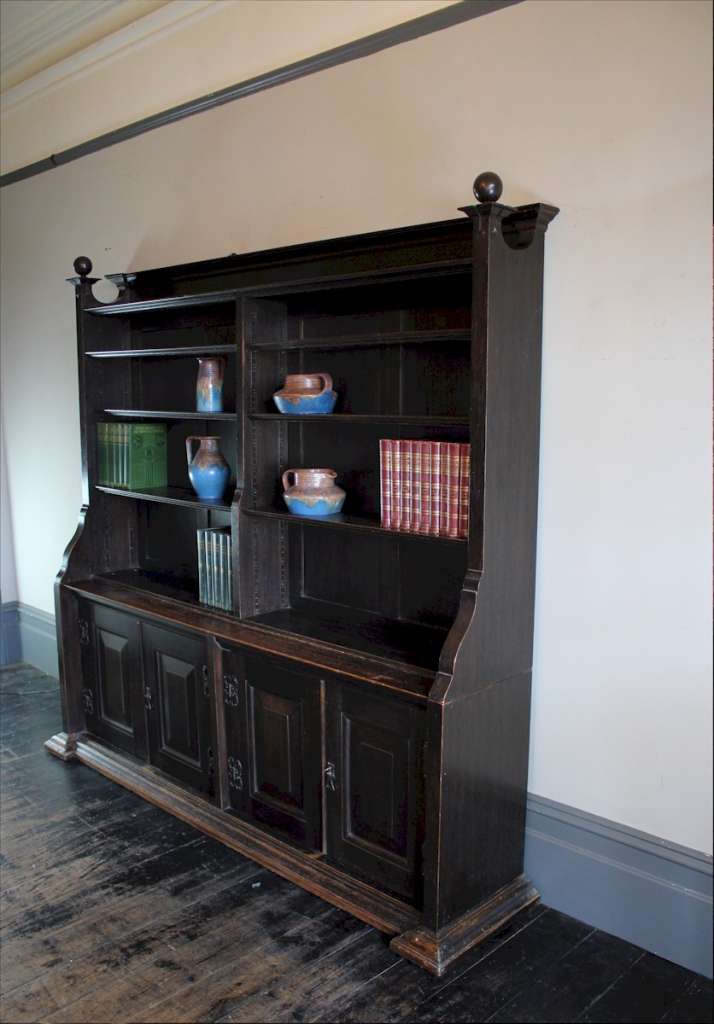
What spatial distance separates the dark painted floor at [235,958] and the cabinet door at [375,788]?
183 millimetres

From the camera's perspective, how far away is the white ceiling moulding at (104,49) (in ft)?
11.4

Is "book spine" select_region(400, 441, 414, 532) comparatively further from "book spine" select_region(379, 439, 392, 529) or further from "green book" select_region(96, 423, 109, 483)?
"green book" select_region(96, 423, 109, 483)

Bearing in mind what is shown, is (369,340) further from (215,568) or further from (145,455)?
(145,455)

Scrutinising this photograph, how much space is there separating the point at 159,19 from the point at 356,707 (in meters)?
2.91

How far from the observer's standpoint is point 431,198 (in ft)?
9.05

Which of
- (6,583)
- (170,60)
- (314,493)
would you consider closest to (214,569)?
(314,493)

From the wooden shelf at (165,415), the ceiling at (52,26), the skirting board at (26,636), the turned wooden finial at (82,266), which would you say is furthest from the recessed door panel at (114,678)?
the ceiling at (52,26)

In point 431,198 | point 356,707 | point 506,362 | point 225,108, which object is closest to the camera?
point 506,362

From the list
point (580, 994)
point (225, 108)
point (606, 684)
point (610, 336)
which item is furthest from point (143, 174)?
point (580, 994)

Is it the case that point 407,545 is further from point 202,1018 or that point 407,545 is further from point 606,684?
point 202,1018

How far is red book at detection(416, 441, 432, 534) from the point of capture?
101 inches

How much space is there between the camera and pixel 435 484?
100 inches

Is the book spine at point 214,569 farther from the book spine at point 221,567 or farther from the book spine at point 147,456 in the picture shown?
the book spine at point 147,456

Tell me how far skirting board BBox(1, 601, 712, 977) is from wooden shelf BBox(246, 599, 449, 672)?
0.58m
